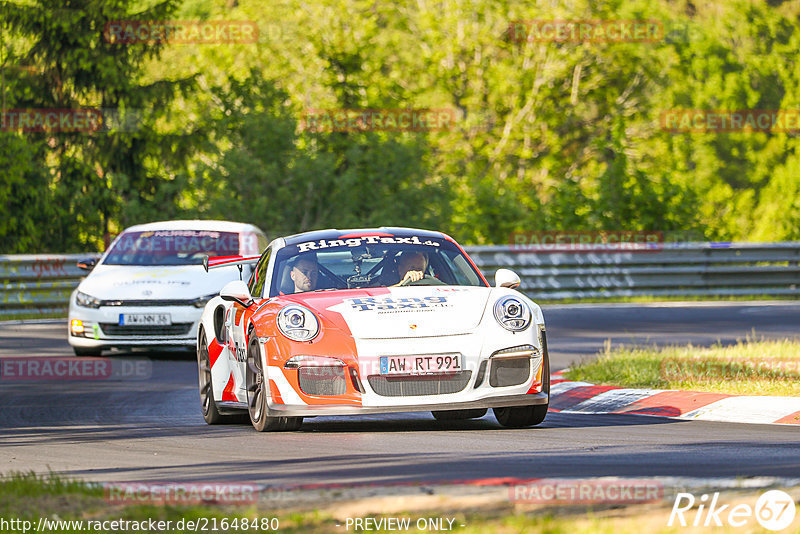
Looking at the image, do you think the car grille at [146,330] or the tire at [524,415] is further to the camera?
the car grille at [146,330]

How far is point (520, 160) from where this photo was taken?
45656 mm

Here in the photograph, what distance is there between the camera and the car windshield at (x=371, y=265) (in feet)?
33.2

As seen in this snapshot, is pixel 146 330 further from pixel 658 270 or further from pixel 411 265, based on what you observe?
pixel 658 270

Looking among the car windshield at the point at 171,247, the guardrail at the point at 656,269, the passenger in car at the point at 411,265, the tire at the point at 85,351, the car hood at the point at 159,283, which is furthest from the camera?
the guardrail at the point at 656,269

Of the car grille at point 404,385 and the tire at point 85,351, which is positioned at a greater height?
the car grille at point 404,385

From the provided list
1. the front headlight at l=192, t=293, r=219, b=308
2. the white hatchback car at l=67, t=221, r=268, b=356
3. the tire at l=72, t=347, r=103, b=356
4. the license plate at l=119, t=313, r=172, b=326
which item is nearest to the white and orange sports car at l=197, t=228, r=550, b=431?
the white hatchback car at l=67, t=221, r=268, b=356

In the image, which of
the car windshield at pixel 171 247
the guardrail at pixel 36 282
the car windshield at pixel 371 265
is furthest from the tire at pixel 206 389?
the guardrail at pixel 36 282

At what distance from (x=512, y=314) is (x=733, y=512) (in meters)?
3.83

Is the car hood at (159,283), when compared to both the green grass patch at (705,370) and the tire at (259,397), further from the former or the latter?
the tire at (259,397)

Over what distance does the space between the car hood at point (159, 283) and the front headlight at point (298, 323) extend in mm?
6708

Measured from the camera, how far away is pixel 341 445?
28.2 ft

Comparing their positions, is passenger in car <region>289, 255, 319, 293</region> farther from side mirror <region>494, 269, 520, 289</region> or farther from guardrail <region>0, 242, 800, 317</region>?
guardrail <region>0, 242, 800, 317</region>

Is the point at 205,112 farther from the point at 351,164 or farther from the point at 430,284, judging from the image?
the point at 430,284

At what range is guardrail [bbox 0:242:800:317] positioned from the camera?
83.7 feet
